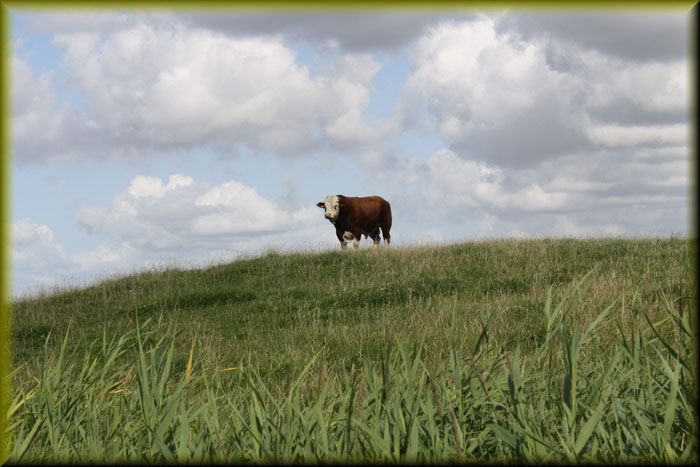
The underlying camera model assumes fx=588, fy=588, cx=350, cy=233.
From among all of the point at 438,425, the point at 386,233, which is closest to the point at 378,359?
the point at 438,425

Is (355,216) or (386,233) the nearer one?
(355,216)

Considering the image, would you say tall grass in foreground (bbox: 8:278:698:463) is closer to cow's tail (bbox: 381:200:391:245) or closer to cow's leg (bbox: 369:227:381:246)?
cow's leg (bbox: 369:227:381:246)

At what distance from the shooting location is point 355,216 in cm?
2438

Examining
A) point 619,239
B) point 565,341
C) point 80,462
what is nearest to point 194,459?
point 80,462

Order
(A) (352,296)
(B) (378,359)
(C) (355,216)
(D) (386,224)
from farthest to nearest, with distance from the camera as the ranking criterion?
(D) (386,224), (C) (355,216), (A) (352,296), (B) (378,359)

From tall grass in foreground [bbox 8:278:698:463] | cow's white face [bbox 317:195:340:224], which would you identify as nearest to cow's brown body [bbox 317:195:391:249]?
cow's white face [bbox 317:195:340:224]

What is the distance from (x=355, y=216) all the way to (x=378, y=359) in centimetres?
1713

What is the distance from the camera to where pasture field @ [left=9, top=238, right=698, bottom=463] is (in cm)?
271

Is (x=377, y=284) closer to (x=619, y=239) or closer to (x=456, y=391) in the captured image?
(x=619, y=239)

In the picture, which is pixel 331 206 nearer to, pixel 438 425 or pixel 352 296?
pixel 352 296

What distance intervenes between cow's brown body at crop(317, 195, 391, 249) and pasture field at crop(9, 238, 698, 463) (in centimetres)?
429

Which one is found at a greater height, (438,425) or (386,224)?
(386,224)

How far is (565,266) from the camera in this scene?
51.4 ft

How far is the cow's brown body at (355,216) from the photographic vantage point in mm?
23703
